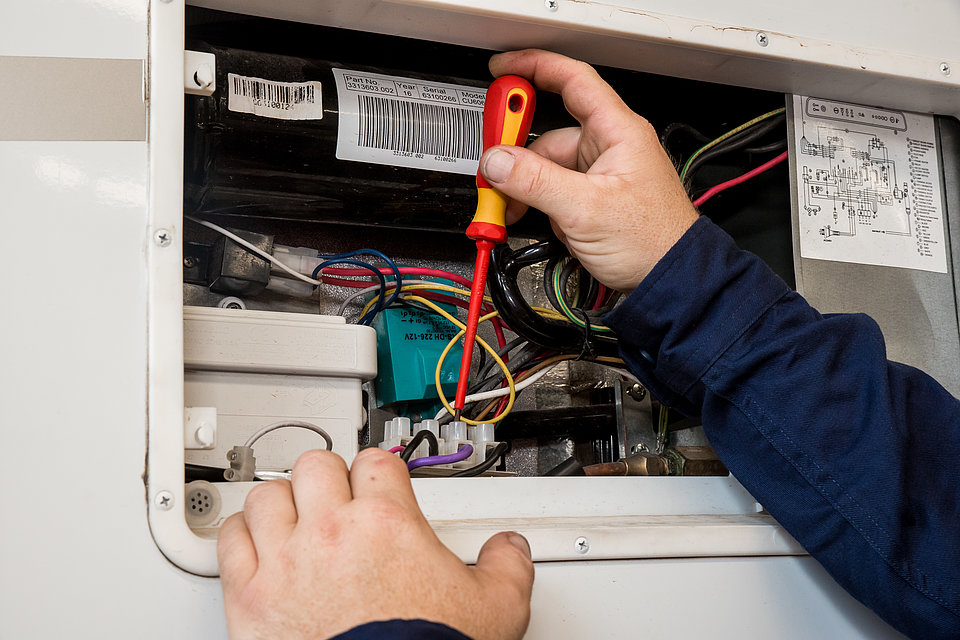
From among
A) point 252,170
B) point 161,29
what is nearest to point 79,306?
point 161,29

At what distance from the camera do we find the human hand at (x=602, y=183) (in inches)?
28.6

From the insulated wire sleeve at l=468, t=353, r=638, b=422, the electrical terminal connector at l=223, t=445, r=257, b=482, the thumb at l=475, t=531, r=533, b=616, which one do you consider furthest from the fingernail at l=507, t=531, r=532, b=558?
the insulated wire sleeve at l=468, t=353, r=638, b=422

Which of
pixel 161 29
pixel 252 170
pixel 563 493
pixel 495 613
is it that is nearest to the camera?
pixel 495 613

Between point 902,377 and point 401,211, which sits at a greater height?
point 401,211

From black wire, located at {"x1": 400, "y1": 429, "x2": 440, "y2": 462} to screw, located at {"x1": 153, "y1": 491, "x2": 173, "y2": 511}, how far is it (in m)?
0.23

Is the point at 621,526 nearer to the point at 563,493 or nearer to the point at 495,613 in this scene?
the point at 563,493

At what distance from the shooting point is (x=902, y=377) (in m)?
0.75

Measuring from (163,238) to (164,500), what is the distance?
7.6 inches

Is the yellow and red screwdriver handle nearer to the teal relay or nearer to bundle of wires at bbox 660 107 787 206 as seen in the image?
the teal relay

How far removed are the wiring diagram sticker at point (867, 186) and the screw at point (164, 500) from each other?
694mm

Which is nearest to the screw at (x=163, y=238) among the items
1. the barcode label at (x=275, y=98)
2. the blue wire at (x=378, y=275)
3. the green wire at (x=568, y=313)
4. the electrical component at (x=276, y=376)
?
the electrical component at (x=276, y=376)

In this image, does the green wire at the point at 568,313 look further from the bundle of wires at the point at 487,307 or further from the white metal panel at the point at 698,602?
the white metal panel at the point at 698,602

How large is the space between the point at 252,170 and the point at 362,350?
238mm

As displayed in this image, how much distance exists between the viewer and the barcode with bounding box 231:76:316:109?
0.80m
